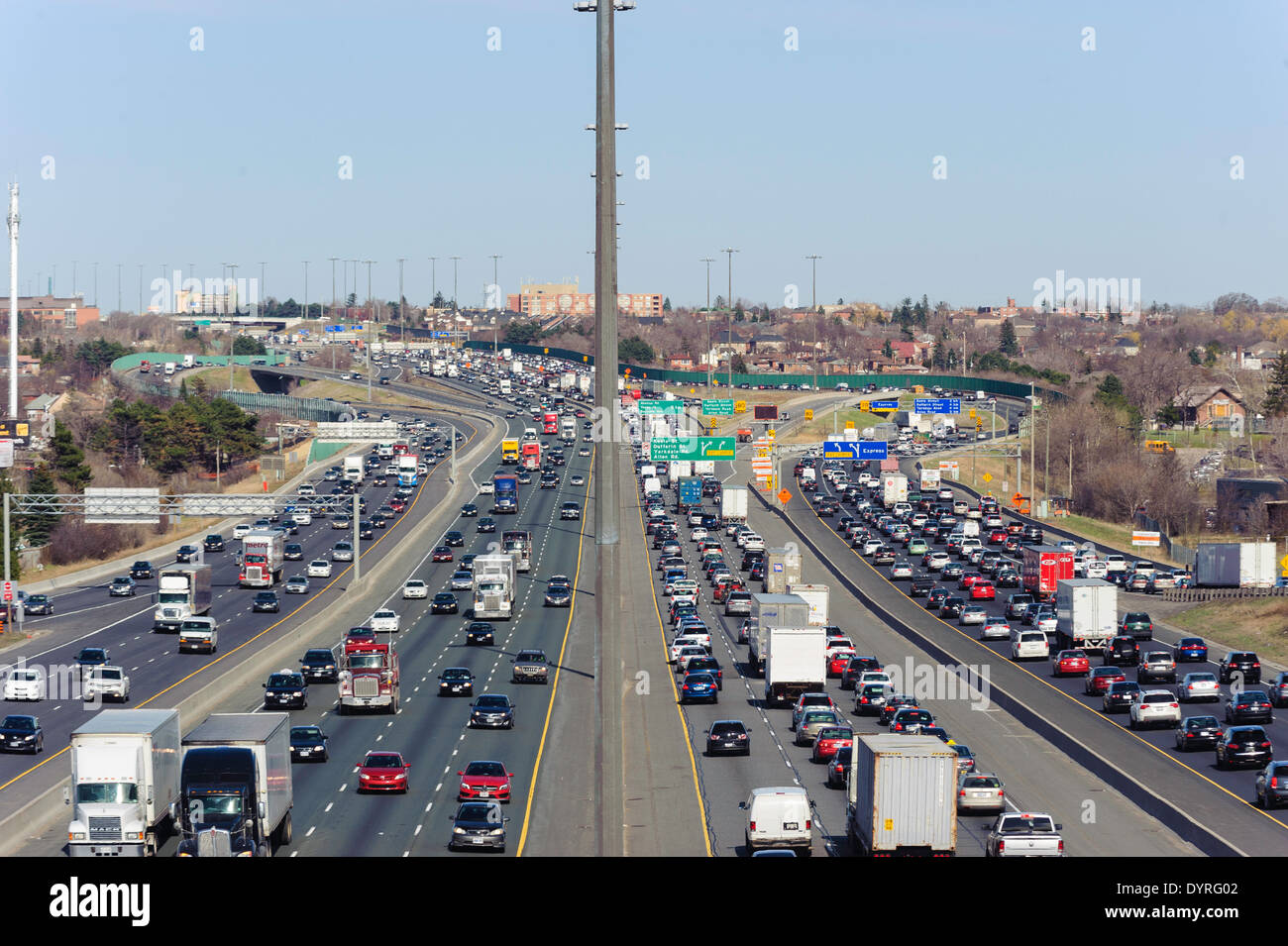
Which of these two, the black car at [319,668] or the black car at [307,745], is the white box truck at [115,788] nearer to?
the black car at [307,745]

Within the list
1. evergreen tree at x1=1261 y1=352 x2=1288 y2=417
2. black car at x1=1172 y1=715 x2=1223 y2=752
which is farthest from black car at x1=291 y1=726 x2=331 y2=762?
evergreen tree at x1=1261 y1=352 x2=1288 y2=417

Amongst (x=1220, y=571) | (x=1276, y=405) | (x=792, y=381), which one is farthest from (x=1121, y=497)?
(x=792, y=381)

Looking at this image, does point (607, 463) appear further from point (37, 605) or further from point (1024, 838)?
point (37, 605)

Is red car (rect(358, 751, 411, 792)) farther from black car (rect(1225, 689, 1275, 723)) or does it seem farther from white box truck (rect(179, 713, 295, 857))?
black car (rect(1225, 689, 1275, 723))

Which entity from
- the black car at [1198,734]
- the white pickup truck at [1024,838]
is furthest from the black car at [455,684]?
the white pickup truck at [1024,838]

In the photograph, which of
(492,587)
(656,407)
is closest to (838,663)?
(492,587)
